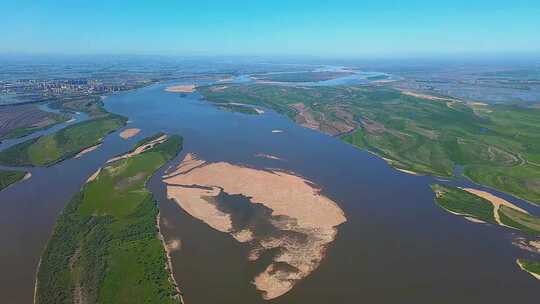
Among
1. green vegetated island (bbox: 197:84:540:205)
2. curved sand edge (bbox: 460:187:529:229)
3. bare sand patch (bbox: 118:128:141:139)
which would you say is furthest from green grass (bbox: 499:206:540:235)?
bare sand patch (bbox: 118:128:141:139)

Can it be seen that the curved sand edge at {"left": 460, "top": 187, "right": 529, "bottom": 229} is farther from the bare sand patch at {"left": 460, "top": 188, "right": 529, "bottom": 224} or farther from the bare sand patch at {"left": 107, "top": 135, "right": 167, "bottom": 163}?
the bare sand patch at {"left": 107, "top": 135, "right": 167, "bottom": 163}

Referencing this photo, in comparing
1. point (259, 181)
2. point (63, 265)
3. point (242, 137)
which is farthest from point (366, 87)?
point (63, 265)

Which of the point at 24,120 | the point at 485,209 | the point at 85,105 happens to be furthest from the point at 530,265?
the point at 85,105

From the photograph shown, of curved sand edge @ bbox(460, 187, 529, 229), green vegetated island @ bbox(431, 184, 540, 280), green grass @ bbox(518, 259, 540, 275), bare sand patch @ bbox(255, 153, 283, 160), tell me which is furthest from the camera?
bare sand patch @ bbox(255, 153, 283, 160)

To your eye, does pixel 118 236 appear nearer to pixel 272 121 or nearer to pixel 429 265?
pixel 429 265

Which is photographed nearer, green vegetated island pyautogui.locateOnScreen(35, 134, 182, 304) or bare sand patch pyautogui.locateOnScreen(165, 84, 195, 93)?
green vegetated island pyautogui.locateOnScreen(35, 134, 182, 304)

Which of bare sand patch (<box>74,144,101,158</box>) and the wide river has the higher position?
the wide river
